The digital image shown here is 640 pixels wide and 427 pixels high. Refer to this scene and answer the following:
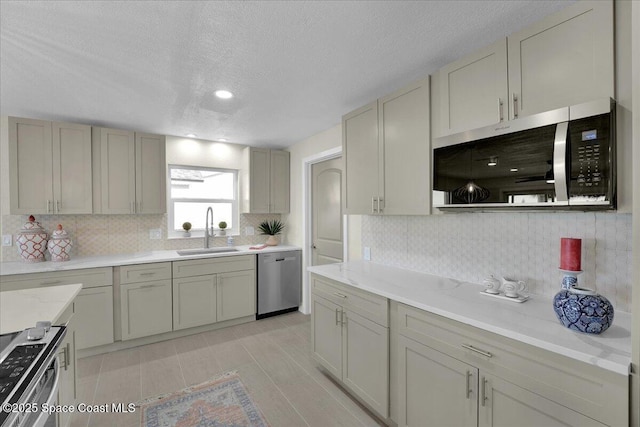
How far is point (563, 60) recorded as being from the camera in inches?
52.6

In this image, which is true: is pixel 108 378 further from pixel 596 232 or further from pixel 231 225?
pixel 596 232

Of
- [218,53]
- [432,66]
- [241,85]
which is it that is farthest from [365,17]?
[241,85]

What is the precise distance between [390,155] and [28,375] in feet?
7.18

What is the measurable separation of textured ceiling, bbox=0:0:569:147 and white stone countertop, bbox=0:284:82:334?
1503mm

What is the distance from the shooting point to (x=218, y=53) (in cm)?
181

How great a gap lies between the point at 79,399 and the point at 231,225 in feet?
8.24

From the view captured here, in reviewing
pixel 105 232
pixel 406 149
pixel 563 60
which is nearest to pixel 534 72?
pixel 563 60

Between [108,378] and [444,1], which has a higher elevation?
[444,1]

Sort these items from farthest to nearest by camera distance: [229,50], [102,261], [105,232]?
[105,232] < [102,261] < [229,50]

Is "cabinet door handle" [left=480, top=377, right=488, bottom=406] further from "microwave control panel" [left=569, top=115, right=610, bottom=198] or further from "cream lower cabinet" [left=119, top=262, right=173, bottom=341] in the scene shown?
"cream lower cabinet" [left=119, top=262, right=173, bottom=341]

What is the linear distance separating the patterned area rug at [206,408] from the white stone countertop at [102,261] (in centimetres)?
144

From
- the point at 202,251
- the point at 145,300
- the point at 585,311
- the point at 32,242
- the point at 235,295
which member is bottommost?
the point at 235,295

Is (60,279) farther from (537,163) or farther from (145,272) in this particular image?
(537,163)

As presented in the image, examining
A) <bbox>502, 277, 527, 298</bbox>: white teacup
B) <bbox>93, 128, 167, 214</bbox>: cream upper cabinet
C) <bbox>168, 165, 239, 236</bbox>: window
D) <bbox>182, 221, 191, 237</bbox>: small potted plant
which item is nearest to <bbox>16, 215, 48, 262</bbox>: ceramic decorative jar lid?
<bbox>93, 128, 167, 214</bbox>: cream upper cabinet
